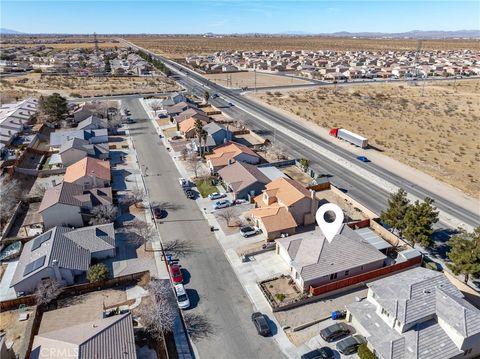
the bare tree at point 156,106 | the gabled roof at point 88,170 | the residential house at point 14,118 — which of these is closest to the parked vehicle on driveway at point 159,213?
the gabled roof at point 88,170

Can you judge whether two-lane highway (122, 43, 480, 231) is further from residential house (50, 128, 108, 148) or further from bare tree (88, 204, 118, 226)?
bare tree (88, 204, 118, 226)

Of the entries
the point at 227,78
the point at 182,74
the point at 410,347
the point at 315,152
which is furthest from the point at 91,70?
the point at 410,347

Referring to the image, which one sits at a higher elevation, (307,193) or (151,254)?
(307,193)

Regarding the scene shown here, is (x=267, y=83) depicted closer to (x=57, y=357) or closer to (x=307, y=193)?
(x=307, y=193)

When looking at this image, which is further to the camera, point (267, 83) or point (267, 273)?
point (267, 83)

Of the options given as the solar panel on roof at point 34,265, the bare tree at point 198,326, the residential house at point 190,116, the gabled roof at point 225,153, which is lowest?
the bare tree at point 198,326

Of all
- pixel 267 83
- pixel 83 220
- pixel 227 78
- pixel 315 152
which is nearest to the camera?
pixel 83 220

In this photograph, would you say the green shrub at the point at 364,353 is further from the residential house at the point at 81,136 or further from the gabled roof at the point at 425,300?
the residential house at the point at 81,136
